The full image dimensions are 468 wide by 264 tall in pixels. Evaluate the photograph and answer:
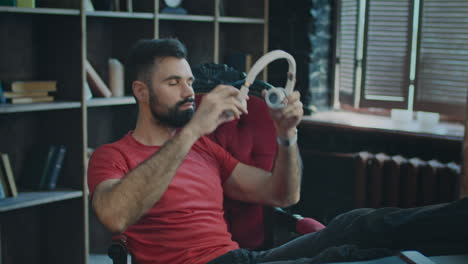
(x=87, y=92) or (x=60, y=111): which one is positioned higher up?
(x=87, y=92)

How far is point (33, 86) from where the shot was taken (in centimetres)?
277

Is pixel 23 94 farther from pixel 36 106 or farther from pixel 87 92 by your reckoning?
pixel 87 92

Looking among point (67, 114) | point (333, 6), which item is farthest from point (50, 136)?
point (333, 6)

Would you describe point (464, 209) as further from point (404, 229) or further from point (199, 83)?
point (199, 83)

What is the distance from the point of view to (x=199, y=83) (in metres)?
2.20

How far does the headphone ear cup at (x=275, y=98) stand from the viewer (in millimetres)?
1638

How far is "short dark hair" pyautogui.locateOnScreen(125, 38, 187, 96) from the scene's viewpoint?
191 cm

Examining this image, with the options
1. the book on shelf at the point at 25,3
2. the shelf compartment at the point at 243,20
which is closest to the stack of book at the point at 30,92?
the book on shelf at the point at 25,3

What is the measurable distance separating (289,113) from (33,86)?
1603mm

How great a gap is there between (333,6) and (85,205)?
2.04 meters

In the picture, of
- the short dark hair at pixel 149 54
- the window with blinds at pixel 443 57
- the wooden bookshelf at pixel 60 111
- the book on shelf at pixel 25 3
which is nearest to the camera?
the short dark hair at pixel 149 54

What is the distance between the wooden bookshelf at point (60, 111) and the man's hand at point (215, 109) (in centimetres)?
133

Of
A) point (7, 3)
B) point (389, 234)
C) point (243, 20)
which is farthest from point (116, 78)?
point (389, 234)

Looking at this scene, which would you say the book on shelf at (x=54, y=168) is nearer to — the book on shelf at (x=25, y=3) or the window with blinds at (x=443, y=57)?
the book on shelf at (x=25, y=3)
